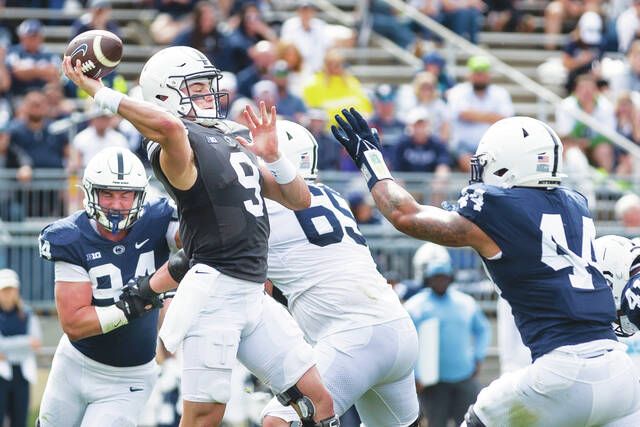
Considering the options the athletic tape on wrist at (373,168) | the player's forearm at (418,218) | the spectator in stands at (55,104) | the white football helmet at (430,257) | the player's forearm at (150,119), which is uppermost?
the player's forearm at (150,119)

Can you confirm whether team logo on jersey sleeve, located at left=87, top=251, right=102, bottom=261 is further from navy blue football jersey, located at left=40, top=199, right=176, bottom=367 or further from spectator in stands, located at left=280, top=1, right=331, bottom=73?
spectator in stands, located at left=280, top=1, right=331, bottom=73

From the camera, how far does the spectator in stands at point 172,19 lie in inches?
592

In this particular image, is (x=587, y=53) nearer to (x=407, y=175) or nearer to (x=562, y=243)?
(x=407, y=175)

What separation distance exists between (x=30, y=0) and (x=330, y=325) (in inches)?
369

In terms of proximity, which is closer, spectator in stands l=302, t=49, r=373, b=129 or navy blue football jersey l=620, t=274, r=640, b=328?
navy blue football jersey l=620, t=274, r=640, b=328

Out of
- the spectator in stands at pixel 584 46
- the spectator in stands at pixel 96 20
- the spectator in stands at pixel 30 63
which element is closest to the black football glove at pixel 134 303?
the spectator in stands at pixel 30 63

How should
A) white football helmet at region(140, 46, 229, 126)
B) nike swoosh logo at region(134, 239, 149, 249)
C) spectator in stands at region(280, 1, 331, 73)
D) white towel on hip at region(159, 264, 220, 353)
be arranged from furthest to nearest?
spectator in stands at region(280, 1, 331, 73) < nike swoosh logo at region(134, 239, 149, 249) < white football helmet at region(140, 46, 229, 126) < white towel on hip at region(159, 264, 220, 353)

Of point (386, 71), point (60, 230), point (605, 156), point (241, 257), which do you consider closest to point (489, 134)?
point (241, 257)

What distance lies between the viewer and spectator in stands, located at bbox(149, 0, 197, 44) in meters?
15.0

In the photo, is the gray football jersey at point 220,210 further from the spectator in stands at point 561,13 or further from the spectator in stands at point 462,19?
the spectator in stands at point 561,13

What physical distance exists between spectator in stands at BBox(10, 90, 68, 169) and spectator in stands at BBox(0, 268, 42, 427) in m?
1.54

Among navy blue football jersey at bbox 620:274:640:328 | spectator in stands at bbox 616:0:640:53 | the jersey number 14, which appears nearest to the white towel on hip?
the jersey number 14

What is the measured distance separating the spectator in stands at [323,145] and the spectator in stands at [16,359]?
3103 mm

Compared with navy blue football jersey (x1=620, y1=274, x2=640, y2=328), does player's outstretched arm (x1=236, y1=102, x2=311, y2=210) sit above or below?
above
